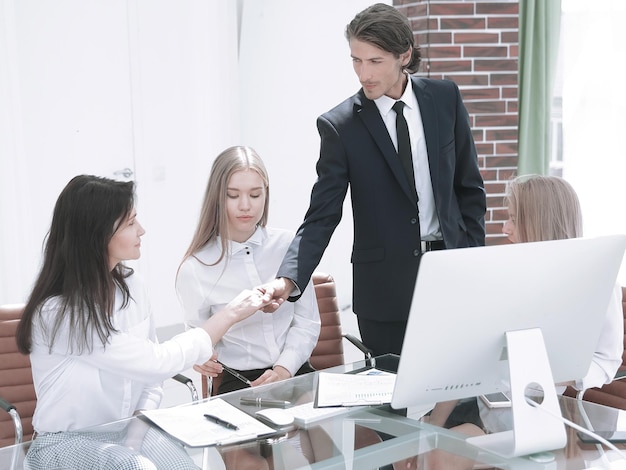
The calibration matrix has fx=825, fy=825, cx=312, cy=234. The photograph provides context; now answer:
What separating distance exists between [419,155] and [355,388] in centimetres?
88

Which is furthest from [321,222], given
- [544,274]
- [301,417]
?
[544,274]

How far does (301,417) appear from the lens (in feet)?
6.11

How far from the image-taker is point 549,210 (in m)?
2.37

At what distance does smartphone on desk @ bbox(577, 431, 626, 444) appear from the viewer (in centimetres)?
170

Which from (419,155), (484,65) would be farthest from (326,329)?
(484,65)

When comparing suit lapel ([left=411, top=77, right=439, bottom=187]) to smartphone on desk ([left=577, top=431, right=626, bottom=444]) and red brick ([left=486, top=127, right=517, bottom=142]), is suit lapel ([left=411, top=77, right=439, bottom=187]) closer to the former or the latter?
smartphone on desk ([left=577, top=431, right=626, bottom=444])

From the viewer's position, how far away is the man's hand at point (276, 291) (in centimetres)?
244

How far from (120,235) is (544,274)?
3.59 ft

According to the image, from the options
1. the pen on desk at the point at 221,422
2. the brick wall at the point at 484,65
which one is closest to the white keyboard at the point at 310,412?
the pen on desk at the point at 221,422

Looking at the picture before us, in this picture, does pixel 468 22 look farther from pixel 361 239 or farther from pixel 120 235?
pixel 120 235

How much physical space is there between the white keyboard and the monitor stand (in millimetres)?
374

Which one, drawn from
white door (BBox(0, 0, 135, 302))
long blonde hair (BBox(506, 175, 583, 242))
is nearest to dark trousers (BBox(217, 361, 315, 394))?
long blonde hair (BBox(506, 175, 583, 242))

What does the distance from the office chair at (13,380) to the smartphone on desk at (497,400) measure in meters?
0.94

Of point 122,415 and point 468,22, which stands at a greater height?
point 468,22
